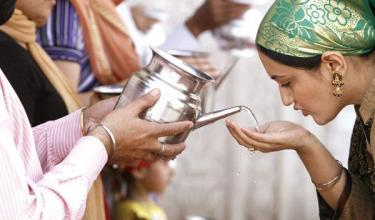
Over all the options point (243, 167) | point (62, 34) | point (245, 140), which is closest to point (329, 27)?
point (245, 140)

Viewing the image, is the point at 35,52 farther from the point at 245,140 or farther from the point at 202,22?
the point at 202,22

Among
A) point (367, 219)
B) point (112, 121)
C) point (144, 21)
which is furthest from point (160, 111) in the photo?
point (144, 21)

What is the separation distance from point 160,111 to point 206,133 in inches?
101

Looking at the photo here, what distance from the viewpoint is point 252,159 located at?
436cm

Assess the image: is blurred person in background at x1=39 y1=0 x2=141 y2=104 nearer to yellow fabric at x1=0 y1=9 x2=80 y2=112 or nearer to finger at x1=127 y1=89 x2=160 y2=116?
yellow fabric at x1=0 y1=9 x2=80 y2=112

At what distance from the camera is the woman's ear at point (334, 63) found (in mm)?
1695

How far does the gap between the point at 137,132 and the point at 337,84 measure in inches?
17.2

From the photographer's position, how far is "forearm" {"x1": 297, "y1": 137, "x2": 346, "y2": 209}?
1.85 metres

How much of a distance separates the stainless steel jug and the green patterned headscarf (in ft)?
0.72

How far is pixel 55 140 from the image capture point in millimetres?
1854

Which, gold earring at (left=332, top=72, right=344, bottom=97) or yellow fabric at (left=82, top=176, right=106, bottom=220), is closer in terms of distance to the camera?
gold earring at (left=332, top=72, right=344, bottom=97)

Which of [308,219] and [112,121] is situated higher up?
[112,121]

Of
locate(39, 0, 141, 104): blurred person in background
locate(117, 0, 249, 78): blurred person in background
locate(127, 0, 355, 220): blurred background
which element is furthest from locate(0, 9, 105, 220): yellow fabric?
locate(127, 0, 355, 220): blurred background

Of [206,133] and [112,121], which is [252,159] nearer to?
[206,133]
